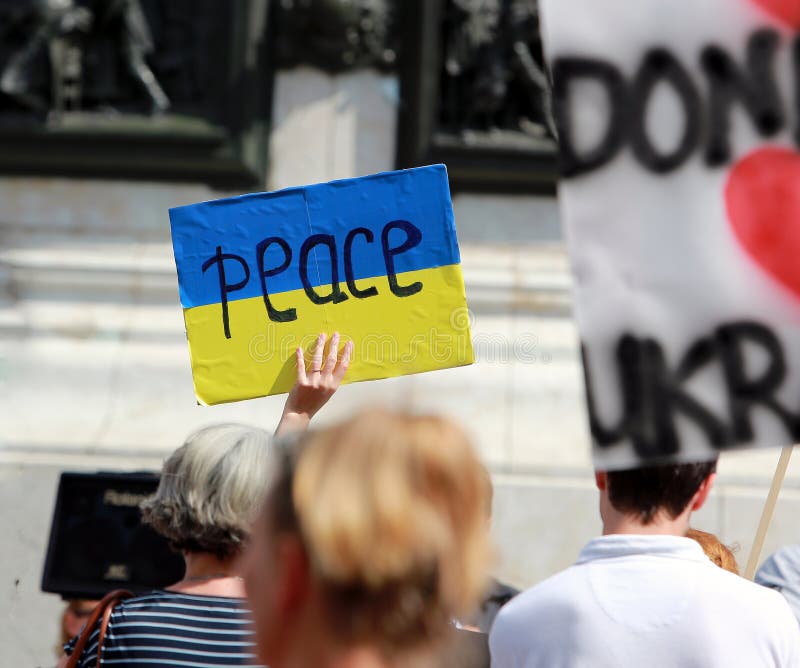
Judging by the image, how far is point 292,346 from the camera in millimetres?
3529

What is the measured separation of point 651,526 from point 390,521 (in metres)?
1.05

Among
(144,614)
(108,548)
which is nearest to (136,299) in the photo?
(108,548)

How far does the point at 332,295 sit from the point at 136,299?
300cm

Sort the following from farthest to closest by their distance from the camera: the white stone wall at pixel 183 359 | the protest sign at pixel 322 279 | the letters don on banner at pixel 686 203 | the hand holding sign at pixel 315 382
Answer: the white stone wall at pixel 183 359 < the protest sign at pixel 322 279 < the hand holding sign at pixel 315 382 < the letters don on banner at pixel 686 203

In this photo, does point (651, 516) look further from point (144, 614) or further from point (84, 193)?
point (84, 193)

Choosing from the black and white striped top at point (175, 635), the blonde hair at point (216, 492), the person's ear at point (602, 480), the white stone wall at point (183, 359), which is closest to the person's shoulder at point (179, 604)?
the black and white striped top at point (175, 635)

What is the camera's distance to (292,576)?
1.56 meters

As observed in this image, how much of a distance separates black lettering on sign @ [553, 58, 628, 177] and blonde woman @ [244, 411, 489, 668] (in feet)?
3.65

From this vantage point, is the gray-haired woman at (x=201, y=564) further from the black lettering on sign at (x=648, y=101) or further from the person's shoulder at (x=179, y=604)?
the black lettering on sign at (x=648, y=101)

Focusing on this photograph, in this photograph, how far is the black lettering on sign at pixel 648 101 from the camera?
2611 millimetres

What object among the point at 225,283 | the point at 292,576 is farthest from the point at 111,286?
the point at 292,576

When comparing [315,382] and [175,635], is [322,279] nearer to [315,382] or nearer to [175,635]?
[315,382]

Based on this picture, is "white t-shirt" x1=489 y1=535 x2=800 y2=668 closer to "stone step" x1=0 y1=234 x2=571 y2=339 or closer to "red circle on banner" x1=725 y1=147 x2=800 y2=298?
"red circle on banner" x1=725 y1=147 x2=800 y2=298

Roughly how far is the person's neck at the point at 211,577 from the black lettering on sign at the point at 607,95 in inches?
37.5
